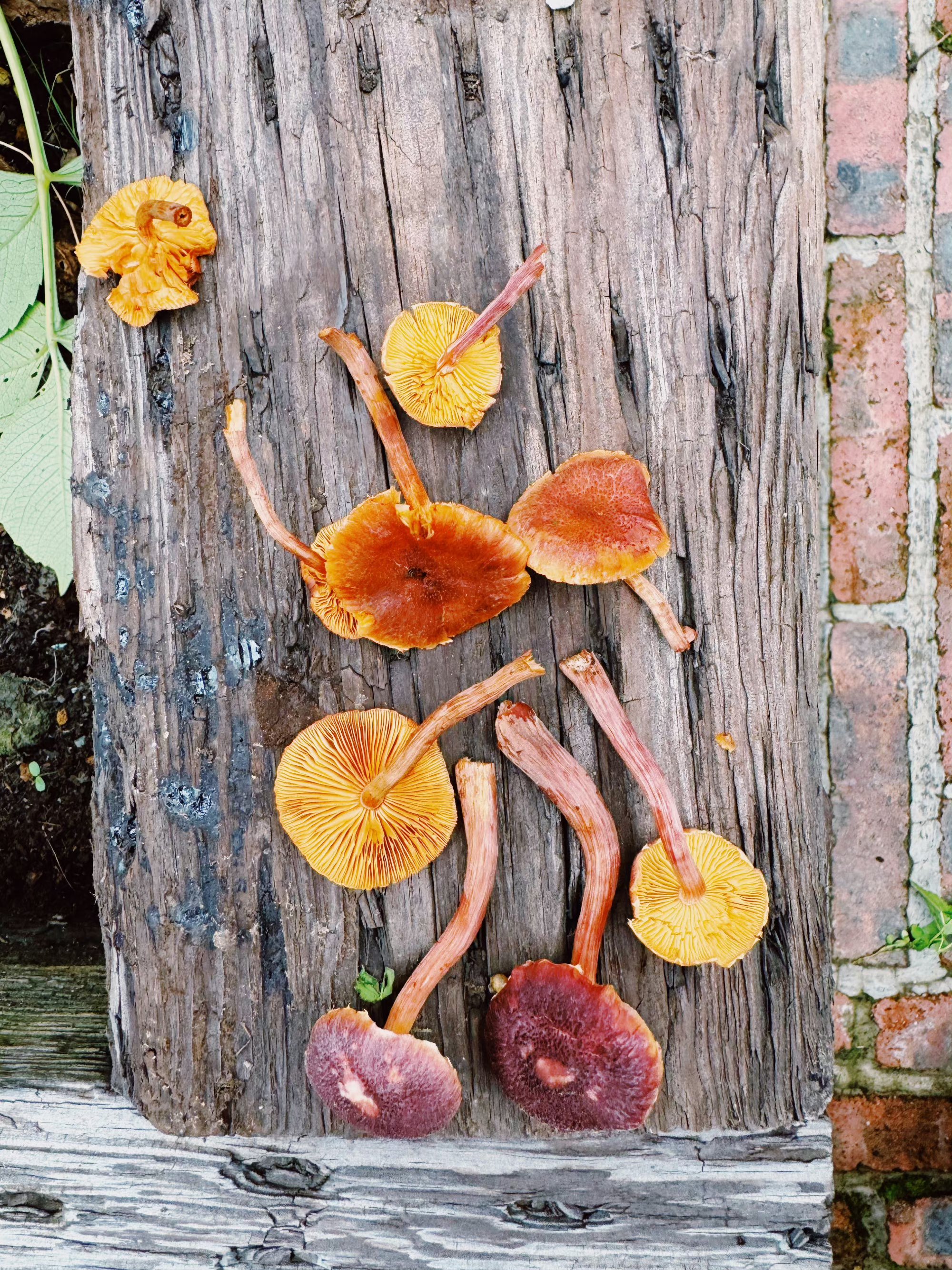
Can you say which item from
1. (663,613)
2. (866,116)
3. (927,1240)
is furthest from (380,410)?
(927,1240)

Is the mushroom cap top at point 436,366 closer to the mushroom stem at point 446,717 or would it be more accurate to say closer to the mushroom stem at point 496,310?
the mushroom stem at point 496,310

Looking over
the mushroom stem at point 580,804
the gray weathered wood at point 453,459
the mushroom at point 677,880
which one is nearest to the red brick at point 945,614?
the gray weathered wood at point 453,459

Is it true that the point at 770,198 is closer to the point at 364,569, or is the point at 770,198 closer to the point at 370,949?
the point at 364,569

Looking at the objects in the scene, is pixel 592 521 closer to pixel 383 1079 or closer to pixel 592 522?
pixel 592 522

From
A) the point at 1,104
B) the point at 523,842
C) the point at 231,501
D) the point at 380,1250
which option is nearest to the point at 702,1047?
the point at 523,842

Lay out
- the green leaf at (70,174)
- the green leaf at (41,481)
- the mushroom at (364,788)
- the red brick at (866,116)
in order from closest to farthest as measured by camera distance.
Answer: the mushroom at (364,788)
the green leaf at (41,481)
the green leaf at (70,174)
the red brick at (866,116)

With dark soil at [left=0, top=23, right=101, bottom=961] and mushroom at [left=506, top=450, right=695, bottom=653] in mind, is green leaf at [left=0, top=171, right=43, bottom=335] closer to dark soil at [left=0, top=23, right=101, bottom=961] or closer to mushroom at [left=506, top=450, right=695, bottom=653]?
dark soil at [left=0, top=23, right=101, bottom=961]
